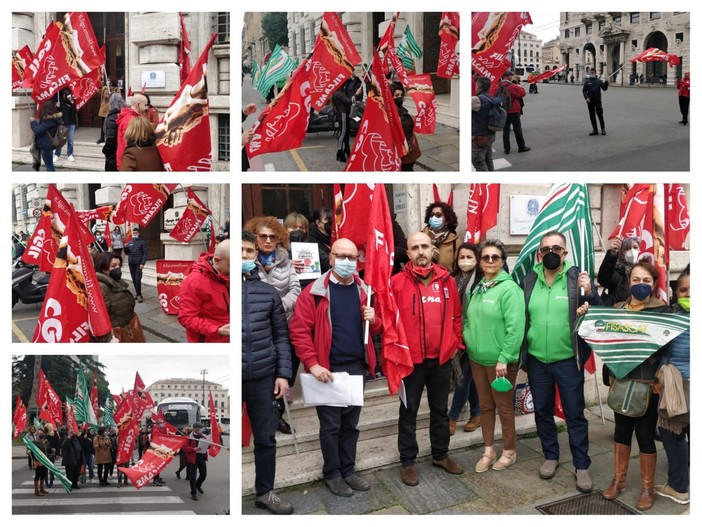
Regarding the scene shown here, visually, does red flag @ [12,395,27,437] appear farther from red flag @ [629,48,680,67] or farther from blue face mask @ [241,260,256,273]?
red flag @ [629,48,680,67]

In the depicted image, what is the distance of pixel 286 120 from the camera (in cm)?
448

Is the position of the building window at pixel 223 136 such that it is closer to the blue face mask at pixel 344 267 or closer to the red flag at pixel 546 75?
the blue face mask at pixel 344 267

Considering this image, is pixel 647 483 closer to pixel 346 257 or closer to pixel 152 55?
pixel 346 257

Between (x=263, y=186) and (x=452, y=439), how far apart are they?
2.59 m

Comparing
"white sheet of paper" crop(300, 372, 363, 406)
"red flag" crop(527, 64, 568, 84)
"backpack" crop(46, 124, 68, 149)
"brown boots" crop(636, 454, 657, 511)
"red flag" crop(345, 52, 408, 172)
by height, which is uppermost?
"red flag" crop(527, 64, 568, 84)

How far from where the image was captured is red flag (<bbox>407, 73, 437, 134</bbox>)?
17.2 ft

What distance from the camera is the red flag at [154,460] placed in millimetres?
4543

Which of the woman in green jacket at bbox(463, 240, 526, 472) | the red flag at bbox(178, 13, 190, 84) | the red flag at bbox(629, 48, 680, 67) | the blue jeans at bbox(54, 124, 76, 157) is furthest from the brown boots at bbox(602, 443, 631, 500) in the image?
the blue jeans at bbox(54, 124, 76, 157)

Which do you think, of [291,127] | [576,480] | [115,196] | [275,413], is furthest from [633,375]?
[115,196]

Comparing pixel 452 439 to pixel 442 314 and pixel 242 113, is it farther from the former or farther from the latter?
pixel 242 113

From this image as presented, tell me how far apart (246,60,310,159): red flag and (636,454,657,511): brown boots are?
128 inches

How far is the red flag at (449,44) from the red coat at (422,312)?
1.63m

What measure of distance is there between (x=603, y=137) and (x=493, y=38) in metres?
1.32

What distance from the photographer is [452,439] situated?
15.8 ft
